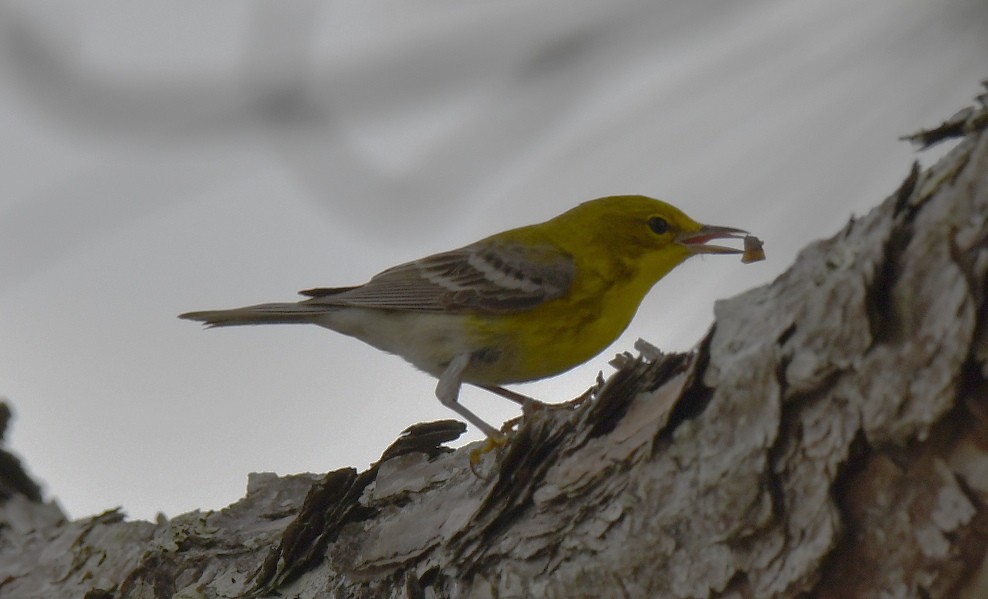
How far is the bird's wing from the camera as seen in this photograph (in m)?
5.62

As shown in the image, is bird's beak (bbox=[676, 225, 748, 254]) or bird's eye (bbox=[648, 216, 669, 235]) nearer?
bird's beak (bbox=[676, 225, 748, 254])

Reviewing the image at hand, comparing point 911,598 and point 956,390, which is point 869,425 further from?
point 911,598

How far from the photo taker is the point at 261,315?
5.90m

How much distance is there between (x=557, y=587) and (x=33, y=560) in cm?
310

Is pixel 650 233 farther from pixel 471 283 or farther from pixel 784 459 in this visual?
pixel 784 459

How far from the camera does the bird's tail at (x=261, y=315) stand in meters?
5.79

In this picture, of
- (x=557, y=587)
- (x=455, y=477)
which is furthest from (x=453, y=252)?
(x=557, y=587)

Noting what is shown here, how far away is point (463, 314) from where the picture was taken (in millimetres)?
5715

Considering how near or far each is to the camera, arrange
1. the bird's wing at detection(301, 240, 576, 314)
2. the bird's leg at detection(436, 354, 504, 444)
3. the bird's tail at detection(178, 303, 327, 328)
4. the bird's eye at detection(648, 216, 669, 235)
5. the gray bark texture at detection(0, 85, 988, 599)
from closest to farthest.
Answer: the gray bark texture at detection(0, 85, 988, 599), the bird's leg at detection(436, 354, 504, 444), the bird's wing at detection(301, 240, 576, 314), the bird's tail at detection(178, 303, 327, 328), the bird's eye at detection(648, 216, 669, 235)

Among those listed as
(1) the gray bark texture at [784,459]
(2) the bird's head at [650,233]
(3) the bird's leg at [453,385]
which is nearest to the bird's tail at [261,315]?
(3) the bird's leg at [453,385]

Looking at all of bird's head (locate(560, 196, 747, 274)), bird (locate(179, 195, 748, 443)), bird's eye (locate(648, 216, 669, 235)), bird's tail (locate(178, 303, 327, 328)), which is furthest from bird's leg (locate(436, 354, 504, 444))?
bird's eye (locate(648, 216, 669, 235))

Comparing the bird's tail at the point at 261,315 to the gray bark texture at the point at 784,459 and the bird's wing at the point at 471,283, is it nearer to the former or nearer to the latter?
the bird's wing at the point at 471,283

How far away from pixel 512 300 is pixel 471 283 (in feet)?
1.29

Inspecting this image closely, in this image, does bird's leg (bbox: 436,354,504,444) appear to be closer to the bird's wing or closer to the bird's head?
the bird's wing
